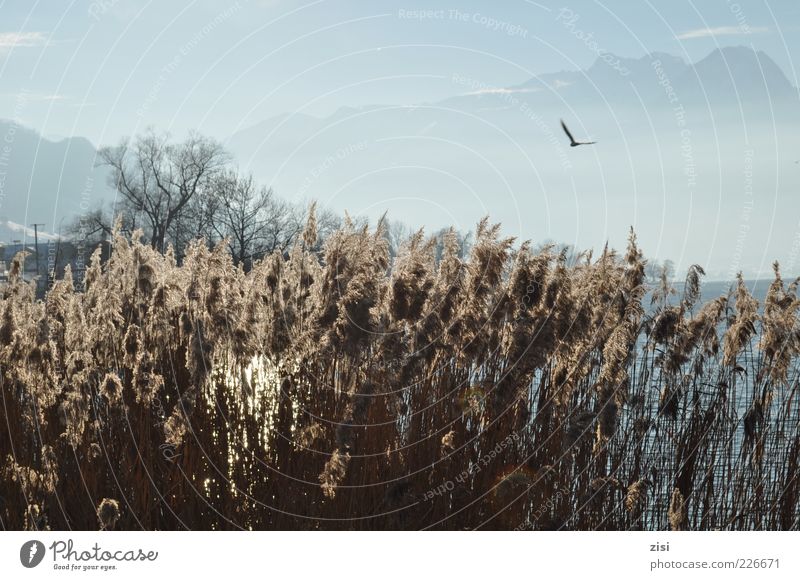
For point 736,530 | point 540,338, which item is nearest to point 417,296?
point 540,338

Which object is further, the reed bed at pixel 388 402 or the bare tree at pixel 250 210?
the bare tree at pixel 250 210

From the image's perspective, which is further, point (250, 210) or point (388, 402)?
point (250, 210)

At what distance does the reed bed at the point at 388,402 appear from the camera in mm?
4352

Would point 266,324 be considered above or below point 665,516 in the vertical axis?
above

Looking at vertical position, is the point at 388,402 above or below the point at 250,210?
below

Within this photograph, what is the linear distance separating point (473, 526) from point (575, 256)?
209 centimetres

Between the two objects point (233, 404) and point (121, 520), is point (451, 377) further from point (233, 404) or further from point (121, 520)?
point (121, 520)

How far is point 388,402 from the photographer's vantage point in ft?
15.0

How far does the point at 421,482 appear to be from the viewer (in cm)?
450

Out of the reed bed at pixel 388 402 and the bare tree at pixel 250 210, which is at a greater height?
the bare tree at pixel 250 210

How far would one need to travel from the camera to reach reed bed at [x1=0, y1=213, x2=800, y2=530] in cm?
435

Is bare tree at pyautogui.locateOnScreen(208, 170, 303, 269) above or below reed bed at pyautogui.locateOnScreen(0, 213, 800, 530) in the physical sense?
above

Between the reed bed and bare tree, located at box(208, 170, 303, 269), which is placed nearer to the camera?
the reed bed
